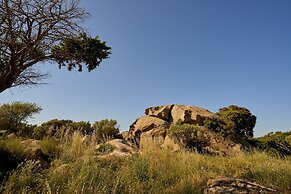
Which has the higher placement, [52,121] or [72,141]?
[52,121]

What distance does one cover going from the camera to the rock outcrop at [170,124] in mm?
17508

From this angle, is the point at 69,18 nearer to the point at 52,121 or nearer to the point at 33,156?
the point at 33,156

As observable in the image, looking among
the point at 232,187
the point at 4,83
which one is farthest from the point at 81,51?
the point at 232,187

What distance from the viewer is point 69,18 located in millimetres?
7055

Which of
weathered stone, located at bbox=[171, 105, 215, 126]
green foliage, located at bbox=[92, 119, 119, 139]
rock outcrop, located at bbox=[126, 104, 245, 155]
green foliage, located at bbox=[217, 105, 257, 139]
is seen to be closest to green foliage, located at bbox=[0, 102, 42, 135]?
green foliage, located at bbox=[92, 119, 119, 139]

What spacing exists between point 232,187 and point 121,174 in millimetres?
2658

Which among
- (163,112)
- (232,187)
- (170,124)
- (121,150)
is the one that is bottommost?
(232,187)

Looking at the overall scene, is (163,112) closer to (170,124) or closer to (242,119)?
(170,124)

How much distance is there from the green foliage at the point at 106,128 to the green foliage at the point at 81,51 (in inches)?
505

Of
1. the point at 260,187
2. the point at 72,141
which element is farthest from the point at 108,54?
the point at 260,187

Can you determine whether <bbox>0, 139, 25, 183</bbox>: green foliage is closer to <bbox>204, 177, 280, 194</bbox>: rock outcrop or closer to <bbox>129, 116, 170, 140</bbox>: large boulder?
<bbox>204, 177, 280, 194</bbox>: rock outcrop

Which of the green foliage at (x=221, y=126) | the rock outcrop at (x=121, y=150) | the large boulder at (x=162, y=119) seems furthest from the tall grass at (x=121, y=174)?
the large boulder at (x=162, y=119)

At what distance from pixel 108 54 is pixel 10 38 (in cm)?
291

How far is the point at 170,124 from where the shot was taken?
21.7m
